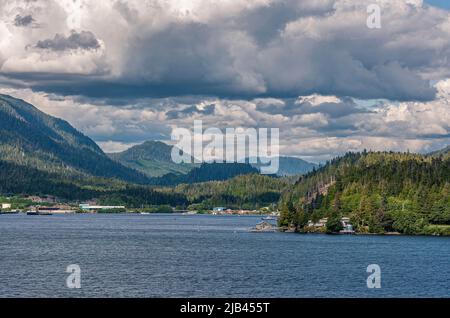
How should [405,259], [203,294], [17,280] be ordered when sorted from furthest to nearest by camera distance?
[405,259] < [17,280] < [203,294]

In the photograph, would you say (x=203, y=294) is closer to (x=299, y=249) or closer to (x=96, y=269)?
(x=96, y=269)

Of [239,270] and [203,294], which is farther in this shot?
[239,270]

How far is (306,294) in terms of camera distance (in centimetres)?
10712

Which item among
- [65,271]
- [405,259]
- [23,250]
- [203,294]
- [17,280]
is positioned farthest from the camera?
[23,250]

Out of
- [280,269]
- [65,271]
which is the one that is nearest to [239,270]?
[280,269]
